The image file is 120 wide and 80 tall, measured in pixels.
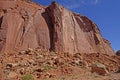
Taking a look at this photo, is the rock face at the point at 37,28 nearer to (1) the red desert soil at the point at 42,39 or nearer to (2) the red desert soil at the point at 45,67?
(1) the red desert soil at the point at 42,39

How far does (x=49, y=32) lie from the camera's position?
37938 mm

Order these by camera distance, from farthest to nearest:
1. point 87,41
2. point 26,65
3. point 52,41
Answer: point 87,41 < point 52,41 < point 26,65

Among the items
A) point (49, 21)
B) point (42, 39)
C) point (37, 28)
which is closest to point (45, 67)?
point (42, 39)

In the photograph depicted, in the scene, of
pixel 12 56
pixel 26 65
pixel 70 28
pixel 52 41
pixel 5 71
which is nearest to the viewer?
pixel 5 71

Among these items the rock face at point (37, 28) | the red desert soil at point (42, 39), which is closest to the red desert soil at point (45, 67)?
the red desert soil at point (42, 39)

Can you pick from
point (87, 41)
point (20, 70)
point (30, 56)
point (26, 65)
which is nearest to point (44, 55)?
point (30, 56)

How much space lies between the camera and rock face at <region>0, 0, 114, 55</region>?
34.1 metres

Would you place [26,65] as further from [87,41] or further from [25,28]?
[87,41]

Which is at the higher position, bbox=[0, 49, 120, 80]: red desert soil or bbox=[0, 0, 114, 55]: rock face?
bbox=[0, 0, 114, 55]: rock face

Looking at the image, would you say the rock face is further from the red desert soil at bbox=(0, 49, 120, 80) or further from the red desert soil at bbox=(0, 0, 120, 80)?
the red desert soil at bbox=(0, 49, 120, 80)

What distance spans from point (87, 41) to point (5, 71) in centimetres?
2477

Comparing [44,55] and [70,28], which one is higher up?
[70,28]

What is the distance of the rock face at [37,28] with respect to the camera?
1342 inches

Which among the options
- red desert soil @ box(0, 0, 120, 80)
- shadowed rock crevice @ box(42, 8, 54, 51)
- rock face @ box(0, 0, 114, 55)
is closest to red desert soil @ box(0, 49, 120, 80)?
red desert soil @ box(0, 0, 120, 80)
